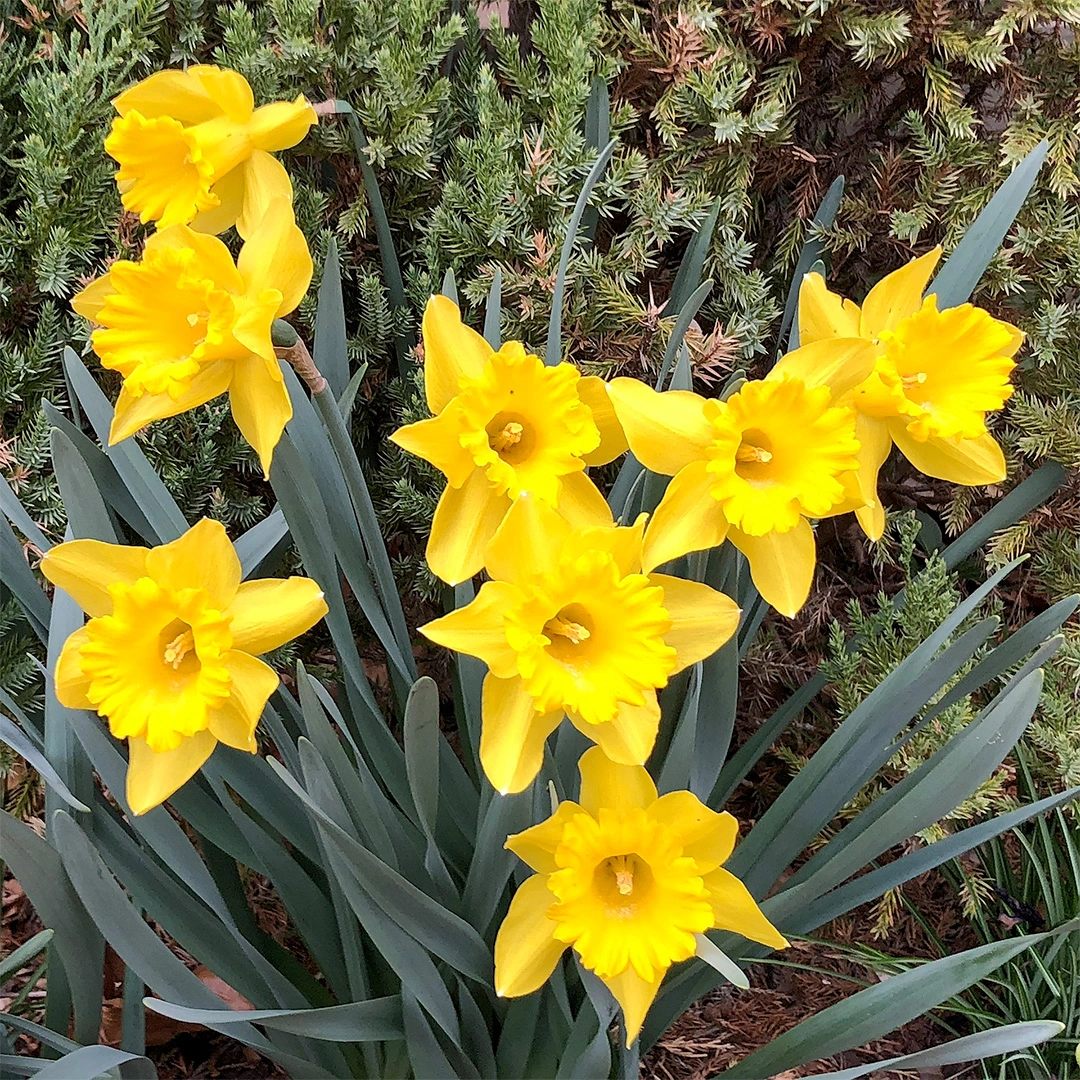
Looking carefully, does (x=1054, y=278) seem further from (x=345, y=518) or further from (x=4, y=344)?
(x=4, y=344)

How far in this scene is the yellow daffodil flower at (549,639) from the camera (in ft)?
1.89

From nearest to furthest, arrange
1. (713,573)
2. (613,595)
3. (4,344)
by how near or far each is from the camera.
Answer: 1. (613,595)
2. (713,573)
3. (4,344)

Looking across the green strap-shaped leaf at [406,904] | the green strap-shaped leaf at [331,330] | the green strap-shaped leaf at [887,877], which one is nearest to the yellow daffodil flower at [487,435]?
the green strap-shaped leaf at [406,904]

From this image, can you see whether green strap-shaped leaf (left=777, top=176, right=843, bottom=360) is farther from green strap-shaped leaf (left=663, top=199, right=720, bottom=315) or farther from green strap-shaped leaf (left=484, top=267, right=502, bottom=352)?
green strap-shaped leaf (left=484, top=267, right=502, bottom=352)

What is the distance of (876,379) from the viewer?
0.66 meters

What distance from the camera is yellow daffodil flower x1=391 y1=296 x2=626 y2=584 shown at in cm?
62

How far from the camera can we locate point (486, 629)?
60 centimetres

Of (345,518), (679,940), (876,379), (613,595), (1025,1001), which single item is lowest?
(1025,1001)

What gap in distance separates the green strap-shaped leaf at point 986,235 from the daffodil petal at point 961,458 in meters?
0.25

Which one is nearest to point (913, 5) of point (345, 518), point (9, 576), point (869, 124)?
point (869, 124)

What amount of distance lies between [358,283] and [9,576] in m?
0.59

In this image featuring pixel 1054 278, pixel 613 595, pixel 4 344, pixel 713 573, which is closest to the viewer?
pixel 613 595

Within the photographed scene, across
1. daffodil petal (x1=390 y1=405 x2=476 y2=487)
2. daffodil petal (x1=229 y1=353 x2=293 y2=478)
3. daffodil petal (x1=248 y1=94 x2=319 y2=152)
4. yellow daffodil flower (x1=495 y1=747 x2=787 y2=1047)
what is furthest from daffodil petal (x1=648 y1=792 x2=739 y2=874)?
daffodil petal (x1=248 y1=94 x2=319 y2=152)

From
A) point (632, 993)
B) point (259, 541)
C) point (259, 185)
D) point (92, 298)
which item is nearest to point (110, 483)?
point (259, 541)
